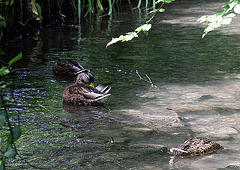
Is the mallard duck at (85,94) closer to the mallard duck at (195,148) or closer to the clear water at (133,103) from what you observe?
the clear water at (133,103)

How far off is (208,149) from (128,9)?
11.7m

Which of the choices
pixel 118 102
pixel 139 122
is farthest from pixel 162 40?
pixel 139 122

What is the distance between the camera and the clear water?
4016mm

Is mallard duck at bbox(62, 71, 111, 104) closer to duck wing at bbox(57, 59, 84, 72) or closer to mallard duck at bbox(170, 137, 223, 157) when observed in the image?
duck wing at bbox(57, 59, 84, 72)

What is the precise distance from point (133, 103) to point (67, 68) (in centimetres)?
189

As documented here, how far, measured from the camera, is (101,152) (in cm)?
409

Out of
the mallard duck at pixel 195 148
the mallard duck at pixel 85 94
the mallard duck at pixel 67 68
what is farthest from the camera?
the mallard duck at pixel 67 68

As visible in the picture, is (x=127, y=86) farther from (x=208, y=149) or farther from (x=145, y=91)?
(x=208, y=149)

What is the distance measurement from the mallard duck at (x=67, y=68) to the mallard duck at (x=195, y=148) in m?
3.52

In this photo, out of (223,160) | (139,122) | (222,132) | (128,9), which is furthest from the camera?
(128,9)

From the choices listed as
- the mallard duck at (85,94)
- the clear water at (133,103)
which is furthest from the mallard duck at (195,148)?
the mallard duck at (85,94)

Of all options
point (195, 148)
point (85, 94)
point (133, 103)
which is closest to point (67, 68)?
point (85, 94)

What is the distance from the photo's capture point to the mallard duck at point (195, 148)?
12.9 feet

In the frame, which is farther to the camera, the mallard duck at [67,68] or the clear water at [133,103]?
the mallard duck at [67,68]
